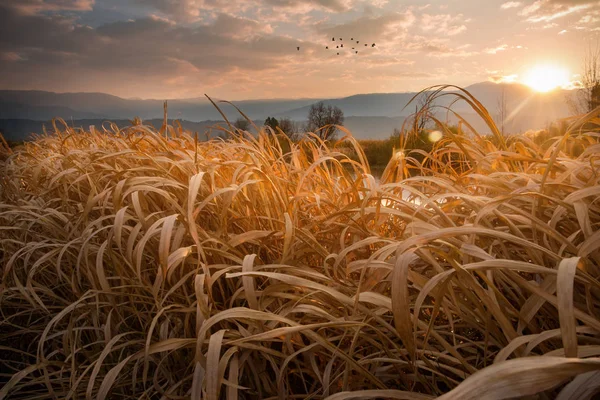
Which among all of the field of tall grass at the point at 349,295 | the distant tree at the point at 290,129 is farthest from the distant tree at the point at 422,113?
the distant tree at the point at 290,129

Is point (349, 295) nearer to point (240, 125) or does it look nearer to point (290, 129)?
point (240, 125)

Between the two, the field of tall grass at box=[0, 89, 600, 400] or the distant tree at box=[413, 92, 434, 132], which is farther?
the distant tree at box=[413, 92, 434, 132]

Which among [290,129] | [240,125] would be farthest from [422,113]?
[290,129]

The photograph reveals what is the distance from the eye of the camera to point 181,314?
2.62 feet

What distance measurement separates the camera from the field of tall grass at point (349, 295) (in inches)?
17.3

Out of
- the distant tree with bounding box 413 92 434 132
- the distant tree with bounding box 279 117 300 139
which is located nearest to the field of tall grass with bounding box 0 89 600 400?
the distant tree with bounding box 413 92 434 132

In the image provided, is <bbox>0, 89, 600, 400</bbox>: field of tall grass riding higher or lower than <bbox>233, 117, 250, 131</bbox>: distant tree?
lower

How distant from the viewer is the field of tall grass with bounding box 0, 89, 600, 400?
439 mm

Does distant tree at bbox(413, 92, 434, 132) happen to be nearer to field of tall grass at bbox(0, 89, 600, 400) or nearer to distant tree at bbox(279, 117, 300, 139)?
field of tall grass at bbox(0, 89, 600, 400)

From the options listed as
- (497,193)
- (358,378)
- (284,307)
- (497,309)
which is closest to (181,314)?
(284,307)

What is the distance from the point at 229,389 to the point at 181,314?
0.31 meters

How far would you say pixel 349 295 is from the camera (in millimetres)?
651

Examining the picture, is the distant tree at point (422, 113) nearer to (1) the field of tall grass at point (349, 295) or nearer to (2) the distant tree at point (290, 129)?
(1) the field of tall grass at point (349, 295)

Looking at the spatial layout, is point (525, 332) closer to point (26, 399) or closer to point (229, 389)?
point (229, 389)
